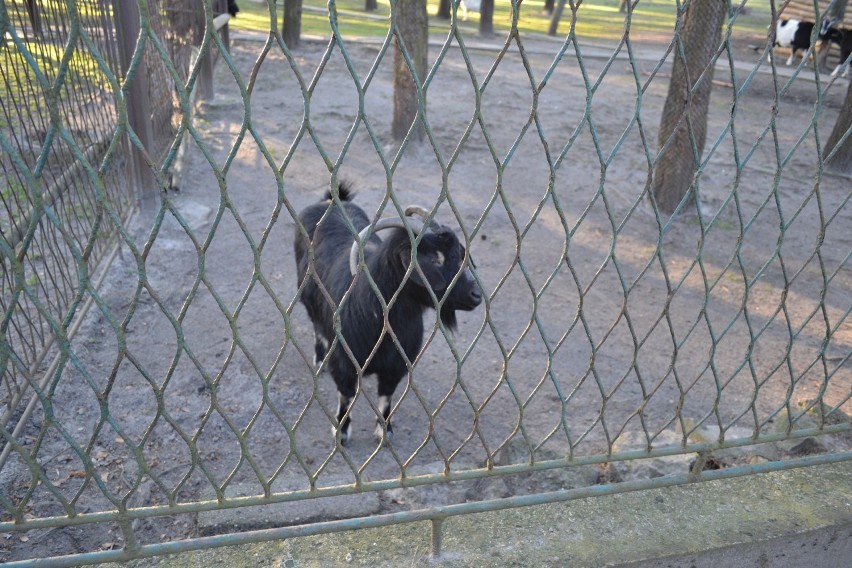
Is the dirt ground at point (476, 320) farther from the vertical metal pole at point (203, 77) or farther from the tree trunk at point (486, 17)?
the tree trunk at point (486, 17)

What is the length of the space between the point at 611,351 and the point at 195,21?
7.33 m

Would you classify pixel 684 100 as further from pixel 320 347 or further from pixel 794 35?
pixel 794 35

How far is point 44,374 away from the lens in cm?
369

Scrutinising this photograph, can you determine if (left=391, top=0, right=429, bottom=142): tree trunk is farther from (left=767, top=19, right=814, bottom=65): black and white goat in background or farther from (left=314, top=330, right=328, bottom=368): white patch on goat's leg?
(left=767, top=19, right=814, bottom=65): black and white goat in background

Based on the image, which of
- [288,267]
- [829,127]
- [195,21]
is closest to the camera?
[288,267]

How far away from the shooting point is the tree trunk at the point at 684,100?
5910 millimetres

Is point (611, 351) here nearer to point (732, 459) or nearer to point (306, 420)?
point (732, 459)

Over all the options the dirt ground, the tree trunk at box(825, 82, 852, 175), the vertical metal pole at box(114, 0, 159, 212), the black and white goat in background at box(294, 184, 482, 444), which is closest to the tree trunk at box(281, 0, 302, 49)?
the dirt ground

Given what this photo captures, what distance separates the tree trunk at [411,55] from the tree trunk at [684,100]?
249cm

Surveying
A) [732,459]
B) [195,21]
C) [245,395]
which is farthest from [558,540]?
[195,21]

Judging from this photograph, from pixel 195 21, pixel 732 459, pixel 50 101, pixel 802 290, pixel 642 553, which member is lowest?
pixel 802 290

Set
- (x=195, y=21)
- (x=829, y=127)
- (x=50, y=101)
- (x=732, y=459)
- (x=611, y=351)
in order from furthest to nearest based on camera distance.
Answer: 1. (x=829, y=127)
2. (x=195, y=21)
3. (x=611, y=351)
4. (x=732, y=459)
5. (x=50, y=101)

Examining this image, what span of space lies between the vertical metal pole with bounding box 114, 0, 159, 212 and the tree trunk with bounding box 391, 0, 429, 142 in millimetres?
2618

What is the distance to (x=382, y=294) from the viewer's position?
3.21m
